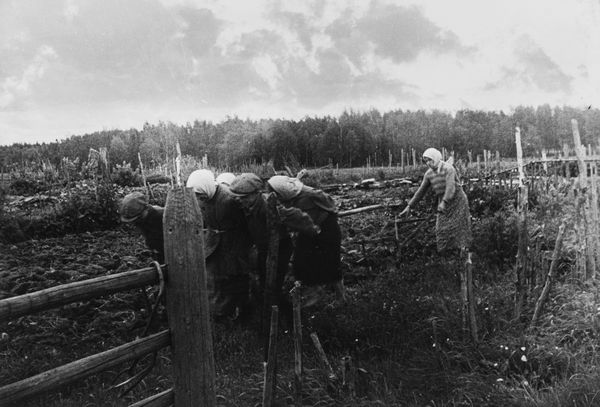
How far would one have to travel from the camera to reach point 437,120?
7156 cm

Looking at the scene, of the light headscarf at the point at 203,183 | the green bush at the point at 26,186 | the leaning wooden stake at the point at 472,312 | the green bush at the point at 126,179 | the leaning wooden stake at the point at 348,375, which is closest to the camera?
the leaning wooden stake at the point at 348,375

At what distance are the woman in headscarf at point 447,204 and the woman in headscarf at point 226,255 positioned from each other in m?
2.46

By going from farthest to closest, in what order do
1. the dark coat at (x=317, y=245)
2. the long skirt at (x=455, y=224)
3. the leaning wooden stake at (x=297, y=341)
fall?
the long skirt at (x=455, y=224), the dark coat at (x=317, y=245), the leaning wooden stake at (x=297, y=341)

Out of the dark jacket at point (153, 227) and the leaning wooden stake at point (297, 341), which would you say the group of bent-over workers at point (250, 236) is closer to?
the dark jacket at point (153, 227)

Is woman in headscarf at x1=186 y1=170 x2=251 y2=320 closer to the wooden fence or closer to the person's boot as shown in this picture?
the person's boot

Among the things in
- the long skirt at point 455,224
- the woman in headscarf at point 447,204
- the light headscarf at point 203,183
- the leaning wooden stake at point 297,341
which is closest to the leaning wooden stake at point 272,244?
the leaning wooden stake at point 297,341

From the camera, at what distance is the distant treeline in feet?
194

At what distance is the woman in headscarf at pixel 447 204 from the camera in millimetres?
6992

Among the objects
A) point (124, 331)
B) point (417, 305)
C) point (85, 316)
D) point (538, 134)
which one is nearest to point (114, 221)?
point (85, 316)

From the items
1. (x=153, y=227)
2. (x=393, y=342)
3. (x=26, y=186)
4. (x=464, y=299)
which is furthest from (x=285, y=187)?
(x=26, y=186)

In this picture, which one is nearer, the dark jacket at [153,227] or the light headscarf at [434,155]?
the dark jacket at [153,227]

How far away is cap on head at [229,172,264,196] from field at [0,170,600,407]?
118cm

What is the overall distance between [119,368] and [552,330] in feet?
10.9

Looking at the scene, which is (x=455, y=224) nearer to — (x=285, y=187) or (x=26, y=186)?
(x=285, y=187)
